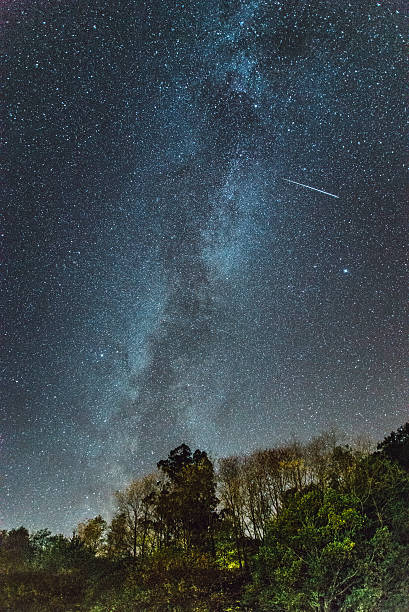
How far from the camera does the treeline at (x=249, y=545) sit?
66.9ft

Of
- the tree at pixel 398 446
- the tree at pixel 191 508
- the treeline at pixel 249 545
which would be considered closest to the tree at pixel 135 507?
the treeline at pixel 249 545

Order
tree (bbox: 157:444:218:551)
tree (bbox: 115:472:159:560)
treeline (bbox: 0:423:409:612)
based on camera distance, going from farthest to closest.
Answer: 1. tree (bbox: 115:472:159:560)
2. tree (bbox: 157:444:218:551)
3. treeline (bbox: 0:423:409:612)

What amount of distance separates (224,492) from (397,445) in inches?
686

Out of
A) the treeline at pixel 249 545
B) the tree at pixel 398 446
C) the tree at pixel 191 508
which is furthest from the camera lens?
the tree at pixel 398 446

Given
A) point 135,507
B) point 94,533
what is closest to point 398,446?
point 135,507

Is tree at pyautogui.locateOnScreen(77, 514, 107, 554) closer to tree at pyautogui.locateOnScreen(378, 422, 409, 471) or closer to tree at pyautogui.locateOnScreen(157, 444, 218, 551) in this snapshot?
tree at pyautogui.locateOnScreen(157, 444, 218, 551)

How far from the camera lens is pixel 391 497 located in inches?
1014

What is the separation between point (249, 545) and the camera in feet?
122

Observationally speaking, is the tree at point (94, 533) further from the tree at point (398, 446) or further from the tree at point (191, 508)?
the tree at point (398, 446)

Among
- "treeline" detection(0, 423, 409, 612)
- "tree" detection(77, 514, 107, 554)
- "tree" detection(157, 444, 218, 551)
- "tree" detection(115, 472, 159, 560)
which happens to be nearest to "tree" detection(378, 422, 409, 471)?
"treeline" detection(0, 423, 409, 612)

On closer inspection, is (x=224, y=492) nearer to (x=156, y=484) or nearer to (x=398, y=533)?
(x=156, y=484)

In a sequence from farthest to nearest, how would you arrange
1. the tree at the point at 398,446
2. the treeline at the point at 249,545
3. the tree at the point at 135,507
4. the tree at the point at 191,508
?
the tree at the point at 135,507
the tree at the point at 398,446
the tree at the point at 191,508
the treeline at the point at 249,545

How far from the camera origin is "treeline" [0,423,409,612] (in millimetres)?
20391

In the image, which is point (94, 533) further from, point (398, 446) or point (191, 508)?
point (398, 446)
